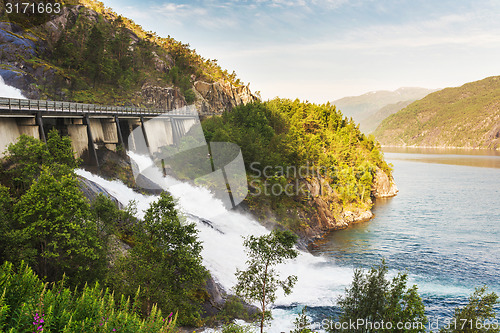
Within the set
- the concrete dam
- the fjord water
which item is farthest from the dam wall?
the fjord water

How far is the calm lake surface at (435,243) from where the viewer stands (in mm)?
43406

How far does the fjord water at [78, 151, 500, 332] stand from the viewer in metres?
39.4

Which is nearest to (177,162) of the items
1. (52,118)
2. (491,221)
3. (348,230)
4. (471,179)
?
(52,118)

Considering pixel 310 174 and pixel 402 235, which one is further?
pixel 310 174

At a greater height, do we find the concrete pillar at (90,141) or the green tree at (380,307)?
the concrete pillar at (90,141)

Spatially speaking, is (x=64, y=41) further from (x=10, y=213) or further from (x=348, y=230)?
(x=348, y=230)

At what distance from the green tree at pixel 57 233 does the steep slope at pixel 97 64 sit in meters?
53.5

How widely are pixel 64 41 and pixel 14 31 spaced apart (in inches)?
436

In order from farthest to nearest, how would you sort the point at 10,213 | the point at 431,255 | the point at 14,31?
the point at 14,31
the point at 431,255
the point at 10,213

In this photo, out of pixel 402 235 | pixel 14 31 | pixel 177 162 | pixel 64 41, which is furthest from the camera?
pixel 64 41

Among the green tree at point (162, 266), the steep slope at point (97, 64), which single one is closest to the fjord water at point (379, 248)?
the green tree at point (162, 266)

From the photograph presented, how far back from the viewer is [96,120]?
55.9 metres

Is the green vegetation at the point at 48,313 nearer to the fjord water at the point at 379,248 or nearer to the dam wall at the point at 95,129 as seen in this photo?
the fjord water at the point at 379,248

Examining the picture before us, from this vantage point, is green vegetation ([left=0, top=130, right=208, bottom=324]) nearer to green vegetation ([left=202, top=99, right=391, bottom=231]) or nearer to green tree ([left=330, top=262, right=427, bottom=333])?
green tree ([left=330, top=262, right=427, bottom=333])
